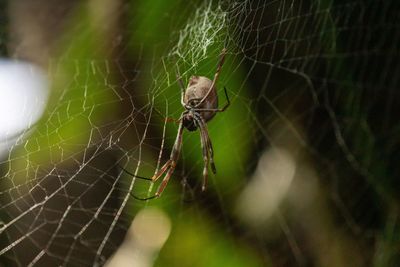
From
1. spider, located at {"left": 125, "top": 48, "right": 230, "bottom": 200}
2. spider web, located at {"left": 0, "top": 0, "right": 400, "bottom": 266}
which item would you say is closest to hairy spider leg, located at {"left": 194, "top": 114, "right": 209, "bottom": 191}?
spider, located at {"left": 125, "top": 48, "right": 230, "bottom": 200}

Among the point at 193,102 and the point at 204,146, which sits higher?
the point at 193,102

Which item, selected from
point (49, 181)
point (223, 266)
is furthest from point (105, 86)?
point (223, 266)

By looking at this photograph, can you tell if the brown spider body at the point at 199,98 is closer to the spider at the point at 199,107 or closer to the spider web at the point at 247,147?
the spider at the point at 199,107

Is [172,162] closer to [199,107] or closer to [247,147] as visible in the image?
[199,107]

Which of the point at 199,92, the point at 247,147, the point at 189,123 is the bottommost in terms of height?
the point at 247,147

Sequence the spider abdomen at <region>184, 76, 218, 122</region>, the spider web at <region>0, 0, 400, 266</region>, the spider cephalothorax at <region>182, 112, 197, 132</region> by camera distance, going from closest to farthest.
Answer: the spider abdomen at <region>184, 76, 218, 122</region> → the spider cephalothorax at <region>182, 112, 197, 132</region> → the spider web at <region>0, 0, 400, 266</region>

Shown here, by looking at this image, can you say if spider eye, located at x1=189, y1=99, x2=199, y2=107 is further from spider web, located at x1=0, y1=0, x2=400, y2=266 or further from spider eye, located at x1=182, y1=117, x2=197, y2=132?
spider web, located at x1=0, y1=0, x2=400, y2=266

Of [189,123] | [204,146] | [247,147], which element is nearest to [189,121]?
[189,123]

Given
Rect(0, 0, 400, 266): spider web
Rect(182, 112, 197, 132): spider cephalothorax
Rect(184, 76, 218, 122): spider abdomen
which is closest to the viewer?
Rect(184, 76, 218, 122): spider abdomen

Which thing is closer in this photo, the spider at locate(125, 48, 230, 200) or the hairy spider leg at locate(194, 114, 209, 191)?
the spider at locate(125, 48, 230, 200)
